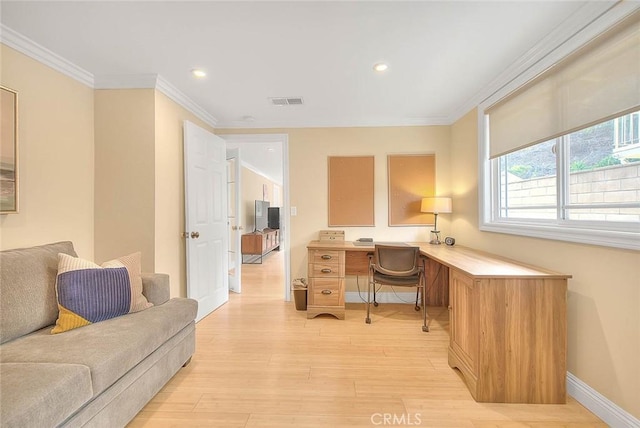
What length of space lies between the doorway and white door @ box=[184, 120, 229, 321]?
48 centimetres

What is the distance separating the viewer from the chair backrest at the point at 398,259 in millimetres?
2566

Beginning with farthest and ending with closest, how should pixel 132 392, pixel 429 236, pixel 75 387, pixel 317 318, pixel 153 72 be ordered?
pixel 429 236 < pixel 317 318 < pixel 153 72 < pixel 132 392 < pixel 75 387

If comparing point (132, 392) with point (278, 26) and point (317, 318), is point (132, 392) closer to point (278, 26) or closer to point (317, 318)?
point (317, 318)

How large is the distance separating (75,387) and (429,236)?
11.1ft

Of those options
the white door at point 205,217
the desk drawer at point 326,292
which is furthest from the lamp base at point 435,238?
the white door at point 205,217

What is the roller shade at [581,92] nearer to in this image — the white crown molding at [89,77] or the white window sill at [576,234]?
the white window sill at [576,234]

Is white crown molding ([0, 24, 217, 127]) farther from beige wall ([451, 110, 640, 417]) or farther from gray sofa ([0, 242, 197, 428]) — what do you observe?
beige wall ([451, 110, 640, 417])

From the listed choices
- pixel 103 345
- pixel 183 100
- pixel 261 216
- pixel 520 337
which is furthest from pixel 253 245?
pixel 520 337

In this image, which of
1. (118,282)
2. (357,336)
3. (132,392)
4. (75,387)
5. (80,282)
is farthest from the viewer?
(357,336)

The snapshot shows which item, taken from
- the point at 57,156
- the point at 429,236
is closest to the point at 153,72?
the point at 57,156

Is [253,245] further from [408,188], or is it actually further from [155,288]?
[155,288]

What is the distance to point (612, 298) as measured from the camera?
4.67 feet

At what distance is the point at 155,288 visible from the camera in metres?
1.91

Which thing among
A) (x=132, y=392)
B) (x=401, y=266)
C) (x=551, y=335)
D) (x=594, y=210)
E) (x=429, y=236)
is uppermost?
(x=594, y=210)
